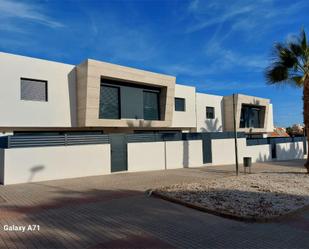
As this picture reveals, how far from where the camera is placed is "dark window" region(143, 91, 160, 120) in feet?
70.2

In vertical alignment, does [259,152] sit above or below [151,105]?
below

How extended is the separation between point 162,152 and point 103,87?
6.39m

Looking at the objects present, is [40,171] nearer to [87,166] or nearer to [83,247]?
[87,166]

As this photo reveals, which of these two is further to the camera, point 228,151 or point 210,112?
point 210,112

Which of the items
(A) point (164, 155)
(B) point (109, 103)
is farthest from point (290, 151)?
(B) point (109, 103)

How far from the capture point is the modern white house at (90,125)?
12.1 metres

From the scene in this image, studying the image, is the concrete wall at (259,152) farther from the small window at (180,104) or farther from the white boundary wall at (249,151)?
the small window at (180,104)

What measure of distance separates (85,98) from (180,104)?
11330 millimetres

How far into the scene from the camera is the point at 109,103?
18938 millimetres

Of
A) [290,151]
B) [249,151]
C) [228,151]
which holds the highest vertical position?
[228,151]

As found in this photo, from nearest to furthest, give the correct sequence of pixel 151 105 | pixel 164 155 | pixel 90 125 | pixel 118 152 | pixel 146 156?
pixel 118 152
pixel 146 156
pixel 90 125
pixel 164 155
pixel 151 105

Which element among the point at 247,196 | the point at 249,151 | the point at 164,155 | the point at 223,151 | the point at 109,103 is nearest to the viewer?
the point at 247,196

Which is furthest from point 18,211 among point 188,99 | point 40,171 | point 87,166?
point 188,99

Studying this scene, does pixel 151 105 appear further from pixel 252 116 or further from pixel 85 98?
pixel 252 116
